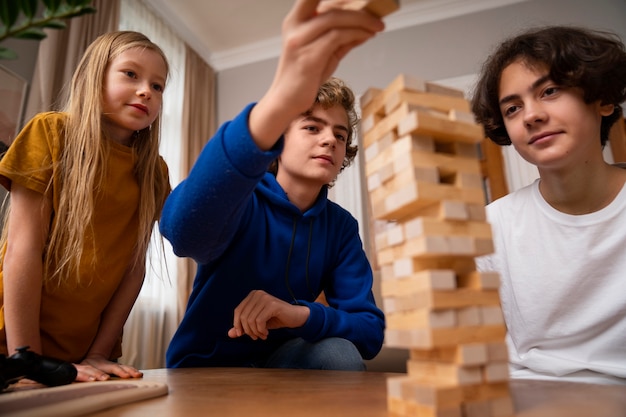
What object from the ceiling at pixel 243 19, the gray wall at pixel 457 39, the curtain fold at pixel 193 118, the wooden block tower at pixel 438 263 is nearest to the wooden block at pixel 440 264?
the wooden block tower at pixel 438 263

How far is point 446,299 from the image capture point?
47cm

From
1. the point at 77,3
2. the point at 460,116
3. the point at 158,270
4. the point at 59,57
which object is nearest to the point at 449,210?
the point at 460,116

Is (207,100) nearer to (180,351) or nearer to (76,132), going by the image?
(76,132)

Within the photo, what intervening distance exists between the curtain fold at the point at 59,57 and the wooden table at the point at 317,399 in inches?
76.1

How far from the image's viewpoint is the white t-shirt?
1.04 m

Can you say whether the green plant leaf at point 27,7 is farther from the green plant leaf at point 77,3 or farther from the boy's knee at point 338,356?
the boy's knee at point 338,356

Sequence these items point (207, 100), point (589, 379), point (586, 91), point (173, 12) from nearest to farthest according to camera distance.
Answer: point (589, 379) < point (586, 91) < point (173, 12) < point (207, 100)

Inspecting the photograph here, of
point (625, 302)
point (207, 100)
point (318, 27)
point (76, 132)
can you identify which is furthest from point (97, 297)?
point (207, 100)

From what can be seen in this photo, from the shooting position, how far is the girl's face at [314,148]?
1.30 meters

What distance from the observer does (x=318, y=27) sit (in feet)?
1.88

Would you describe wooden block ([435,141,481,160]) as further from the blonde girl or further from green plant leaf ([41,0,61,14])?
the blonde girl

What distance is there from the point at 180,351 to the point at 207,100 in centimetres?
307

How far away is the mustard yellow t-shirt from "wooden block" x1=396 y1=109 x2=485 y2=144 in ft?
3.17

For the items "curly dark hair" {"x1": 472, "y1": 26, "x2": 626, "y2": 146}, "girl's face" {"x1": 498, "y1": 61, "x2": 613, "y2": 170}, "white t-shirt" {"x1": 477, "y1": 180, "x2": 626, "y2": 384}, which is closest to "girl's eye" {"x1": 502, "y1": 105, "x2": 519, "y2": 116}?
"girl's face" {"x1": 498, "y1": 61, "x2": 613, "y2": 170}
